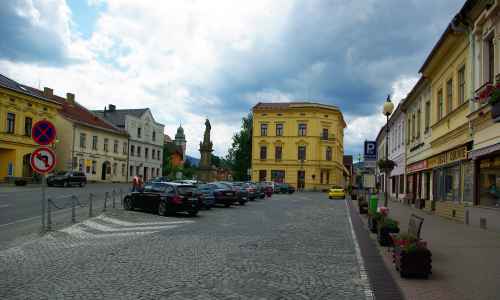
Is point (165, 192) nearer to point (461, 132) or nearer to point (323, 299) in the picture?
point (461, 132)

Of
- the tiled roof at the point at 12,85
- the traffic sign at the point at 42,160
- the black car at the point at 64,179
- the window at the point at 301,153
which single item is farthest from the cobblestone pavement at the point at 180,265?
the window at the point at 301,153

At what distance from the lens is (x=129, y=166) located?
7400 cm

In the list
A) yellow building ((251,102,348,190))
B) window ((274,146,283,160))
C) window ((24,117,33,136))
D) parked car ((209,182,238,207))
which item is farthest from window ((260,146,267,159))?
parked car ((209,182,238,207))

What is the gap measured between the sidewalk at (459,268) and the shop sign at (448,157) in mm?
4953

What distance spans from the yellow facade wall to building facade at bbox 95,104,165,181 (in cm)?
2342

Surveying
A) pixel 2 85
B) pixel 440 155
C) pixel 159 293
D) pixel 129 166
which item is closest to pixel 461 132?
pixel 440 155

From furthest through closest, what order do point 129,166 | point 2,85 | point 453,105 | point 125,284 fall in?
1. point 129,166
2. point 2,85
3. point 453,105
4. point 125,284

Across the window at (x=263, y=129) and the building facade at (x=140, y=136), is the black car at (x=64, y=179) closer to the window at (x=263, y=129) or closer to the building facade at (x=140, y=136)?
the building facade at (x=140, y=136)

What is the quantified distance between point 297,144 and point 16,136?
42.8 metres

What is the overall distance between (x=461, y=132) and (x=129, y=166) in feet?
202

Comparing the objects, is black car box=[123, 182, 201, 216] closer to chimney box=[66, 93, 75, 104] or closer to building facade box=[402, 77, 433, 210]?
building facade box=[402, 77, 433, 210]

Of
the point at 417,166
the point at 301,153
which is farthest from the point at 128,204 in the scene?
the point at 301,153

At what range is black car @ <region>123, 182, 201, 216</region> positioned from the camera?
65.2 ft

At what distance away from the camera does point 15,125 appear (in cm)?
4831
